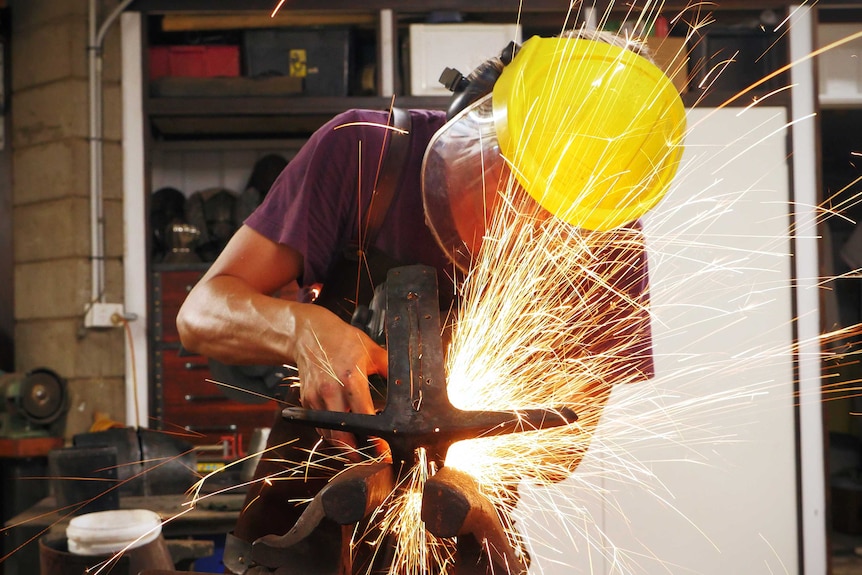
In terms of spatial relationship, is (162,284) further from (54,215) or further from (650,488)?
(650,488)

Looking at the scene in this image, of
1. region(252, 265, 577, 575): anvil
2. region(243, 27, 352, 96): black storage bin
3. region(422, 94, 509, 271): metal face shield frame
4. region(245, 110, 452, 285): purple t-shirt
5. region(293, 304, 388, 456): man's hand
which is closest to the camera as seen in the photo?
region(252, 265, 577, 575): anvil

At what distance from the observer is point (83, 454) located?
2047 mm

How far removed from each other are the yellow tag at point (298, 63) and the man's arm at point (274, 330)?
2.04 meters

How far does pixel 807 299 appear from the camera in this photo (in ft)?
11.0

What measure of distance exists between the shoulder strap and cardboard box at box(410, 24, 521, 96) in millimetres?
1876

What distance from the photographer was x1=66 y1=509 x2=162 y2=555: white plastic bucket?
1508mm

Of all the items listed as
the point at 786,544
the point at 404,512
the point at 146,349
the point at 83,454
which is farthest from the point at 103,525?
the point at 786,544

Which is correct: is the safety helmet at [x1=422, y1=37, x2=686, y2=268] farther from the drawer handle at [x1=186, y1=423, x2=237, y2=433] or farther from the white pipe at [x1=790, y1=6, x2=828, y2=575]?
the white pipe at [x1=790, y1=6, x2=828, y2=575]

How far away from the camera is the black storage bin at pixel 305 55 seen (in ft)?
10.9

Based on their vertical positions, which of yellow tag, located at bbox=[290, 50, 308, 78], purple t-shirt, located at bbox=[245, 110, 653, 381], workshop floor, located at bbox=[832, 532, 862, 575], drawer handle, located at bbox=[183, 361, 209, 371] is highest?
yellow tag, located at bbox=[290, 50, 308, 78]

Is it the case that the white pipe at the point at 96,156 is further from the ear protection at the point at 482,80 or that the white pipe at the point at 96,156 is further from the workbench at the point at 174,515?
the ear protection at the point at 482,80

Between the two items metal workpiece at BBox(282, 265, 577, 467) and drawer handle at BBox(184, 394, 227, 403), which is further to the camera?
drawer handle at BBox(184, 394, 227, 403)

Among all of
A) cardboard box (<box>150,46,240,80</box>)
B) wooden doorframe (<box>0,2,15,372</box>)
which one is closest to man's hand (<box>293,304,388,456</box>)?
cardboard box (<box>150,46,240,80</box>)

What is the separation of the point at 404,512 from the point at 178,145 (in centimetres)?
281
